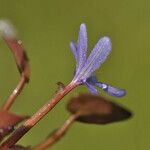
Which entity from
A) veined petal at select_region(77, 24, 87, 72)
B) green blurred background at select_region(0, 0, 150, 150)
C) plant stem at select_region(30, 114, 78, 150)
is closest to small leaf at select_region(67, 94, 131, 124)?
plant stem at select_region(30, 114, 78, 150)

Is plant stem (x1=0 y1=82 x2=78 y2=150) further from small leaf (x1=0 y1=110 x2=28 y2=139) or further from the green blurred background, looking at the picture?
the green blurred background

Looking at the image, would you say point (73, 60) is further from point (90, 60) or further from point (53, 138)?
point (53, 138)

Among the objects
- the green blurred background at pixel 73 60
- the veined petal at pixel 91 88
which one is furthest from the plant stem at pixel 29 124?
the green blurred background at pixel 73 60

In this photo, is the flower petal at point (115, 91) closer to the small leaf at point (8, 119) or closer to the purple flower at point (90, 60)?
the purple flower at point (90, 60)

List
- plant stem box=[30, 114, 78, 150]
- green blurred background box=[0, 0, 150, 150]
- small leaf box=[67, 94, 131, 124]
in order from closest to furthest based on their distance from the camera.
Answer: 1. small leaf box=[67, 94, 131, 124]
2. plant stem box=[30, 114, 78, 150]
3. green blurred background box=[0, 0, 150, 150]

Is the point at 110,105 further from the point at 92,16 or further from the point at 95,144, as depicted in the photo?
the point at 92,16

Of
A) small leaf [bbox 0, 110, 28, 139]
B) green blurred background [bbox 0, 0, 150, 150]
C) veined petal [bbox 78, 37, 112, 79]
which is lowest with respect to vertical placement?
green blurred background [bbox 0, 0, 150, 150]
